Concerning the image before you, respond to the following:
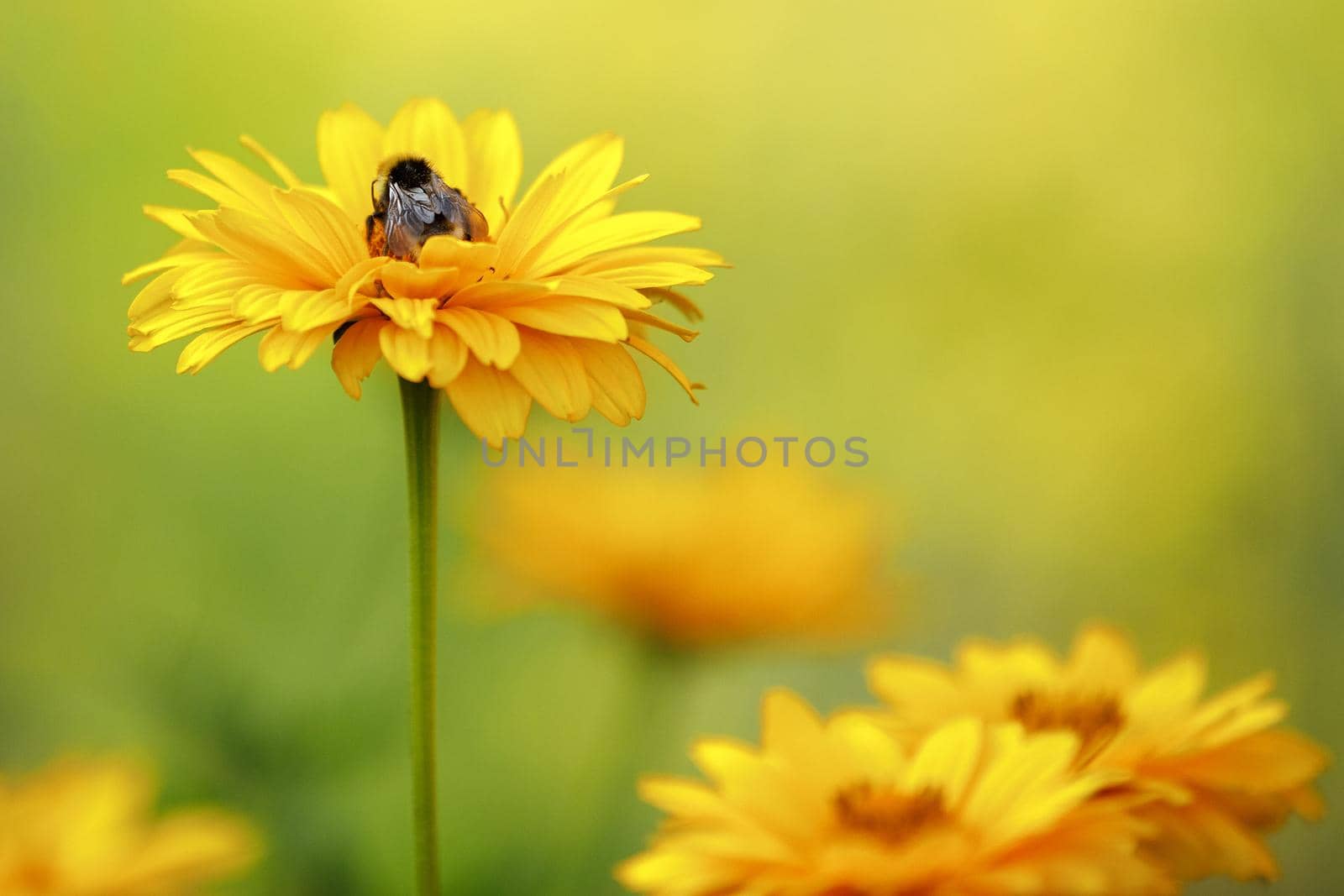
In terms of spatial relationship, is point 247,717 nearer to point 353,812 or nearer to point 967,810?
point 353,812

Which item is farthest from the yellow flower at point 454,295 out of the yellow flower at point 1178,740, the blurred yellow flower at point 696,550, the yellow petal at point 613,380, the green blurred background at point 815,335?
the green blurred background at point 815,335

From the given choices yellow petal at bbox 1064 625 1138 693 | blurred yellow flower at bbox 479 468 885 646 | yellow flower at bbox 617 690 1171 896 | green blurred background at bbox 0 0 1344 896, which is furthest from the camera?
green blurred background at bbox 0 0 1344 896

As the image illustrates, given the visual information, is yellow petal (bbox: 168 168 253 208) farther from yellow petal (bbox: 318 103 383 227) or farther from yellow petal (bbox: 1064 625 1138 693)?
yellow petal (bbox: 1064 625 1138 693)

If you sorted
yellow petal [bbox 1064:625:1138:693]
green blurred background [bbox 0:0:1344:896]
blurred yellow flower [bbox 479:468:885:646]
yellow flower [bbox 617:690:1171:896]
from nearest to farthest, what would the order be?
1. yellow flower [bbox 617:690:1171:896]
2. yellow petal [bbox 1064:625:1138:693]
3. blurred yellow flower [bbox 479:468:885:646]
4. green blurred background [bbox 0:0:1344:896]

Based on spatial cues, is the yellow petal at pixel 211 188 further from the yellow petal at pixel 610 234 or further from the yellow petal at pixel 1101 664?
the yellow petal at pixel 1101 664

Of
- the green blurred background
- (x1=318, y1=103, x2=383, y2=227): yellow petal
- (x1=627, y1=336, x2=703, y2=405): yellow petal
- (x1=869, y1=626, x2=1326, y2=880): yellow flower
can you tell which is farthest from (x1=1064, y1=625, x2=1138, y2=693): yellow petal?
the green blurred background
